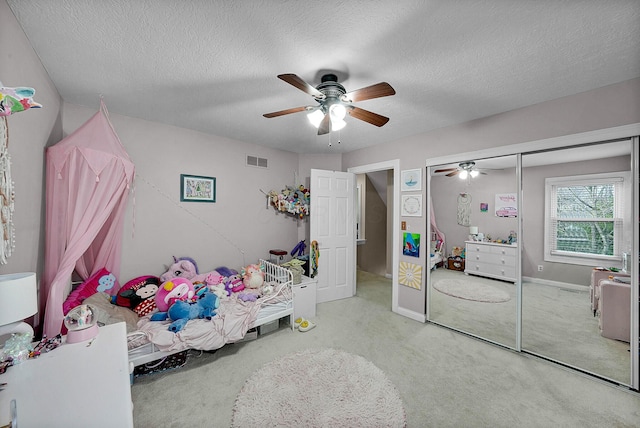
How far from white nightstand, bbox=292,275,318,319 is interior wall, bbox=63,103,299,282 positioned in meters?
1.10

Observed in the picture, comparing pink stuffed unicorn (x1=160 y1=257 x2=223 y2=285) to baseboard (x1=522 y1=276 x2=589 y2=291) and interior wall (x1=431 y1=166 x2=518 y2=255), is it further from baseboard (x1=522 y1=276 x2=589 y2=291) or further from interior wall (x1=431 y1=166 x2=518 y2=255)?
baseboard (x1=522 y1=276 x2=589 y2=291)

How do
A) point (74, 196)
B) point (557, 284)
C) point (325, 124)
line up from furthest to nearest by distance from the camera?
point (557, 284) < point (325, 124) < point (74, 196)

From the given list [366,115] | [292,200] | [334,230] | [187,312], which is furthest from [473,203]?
[187,312]

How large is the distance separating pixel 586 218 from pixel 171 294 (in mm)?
4273

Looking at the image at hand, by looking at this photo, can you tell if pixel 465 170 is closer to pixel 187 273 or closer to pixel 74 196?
pixel 187 273

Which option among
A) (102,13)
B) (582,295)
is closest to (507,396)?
(582,295)

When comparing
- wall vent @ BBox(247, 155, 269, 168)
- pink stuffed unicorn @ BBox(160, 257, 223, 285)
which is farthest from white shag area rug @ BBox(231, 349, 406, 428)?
wall vent @ BBox(247, 155, 269, 168)

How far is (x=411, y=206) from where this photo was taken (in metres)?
3.44

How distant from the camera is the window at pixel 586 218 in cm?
215

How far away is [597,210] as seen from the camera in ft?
7.45

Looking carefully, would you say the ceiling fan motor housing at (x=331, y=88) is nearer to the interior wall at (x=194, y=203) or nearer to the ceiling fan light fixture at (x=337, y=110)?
the ceiling fan light fixture at (x=337, y=110)

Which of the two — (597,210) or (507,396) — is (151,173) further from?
(597,210)

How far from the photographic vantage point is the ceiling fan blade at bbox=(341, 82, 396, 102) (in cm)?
164

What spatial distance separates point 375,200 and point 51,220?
5.20 meters
